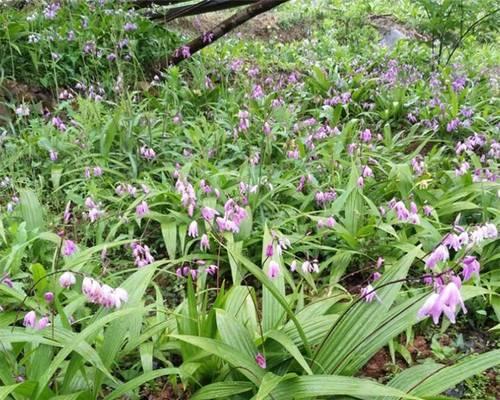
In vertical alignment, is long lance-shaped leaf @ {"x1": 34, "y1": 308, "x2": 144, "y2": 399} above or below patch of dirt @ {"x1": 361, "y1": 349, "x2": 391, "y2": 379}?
above

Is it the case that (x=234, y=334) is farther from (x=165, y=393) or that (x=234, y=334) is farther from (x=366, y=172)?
(x=366, y=172)

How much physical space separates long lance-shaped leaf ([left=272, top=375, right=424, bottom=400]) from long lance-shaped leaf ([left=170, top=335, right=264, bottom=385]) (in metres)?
0.09

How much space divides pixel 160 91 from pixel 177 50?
1.82ft

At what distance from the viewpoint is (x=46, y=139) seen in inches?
158

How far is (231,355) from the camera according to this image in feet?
5.60

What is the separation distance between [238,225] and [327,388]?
45.4 inches

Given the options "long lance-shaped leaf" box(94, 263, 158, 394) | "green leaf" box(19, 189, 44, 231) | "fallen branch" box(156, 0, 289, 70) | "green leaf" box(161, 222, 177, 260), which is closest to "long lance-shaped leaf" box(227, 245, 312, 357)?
"long lance-shaped leaf" box(94, 263, 158, 394)

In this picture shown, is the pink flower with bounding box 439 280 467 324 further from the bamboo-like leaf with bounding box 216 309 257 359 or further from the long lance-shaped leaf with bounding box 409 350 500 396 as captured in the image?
the bamboo-like leaf with bounding box 216 309 257 359

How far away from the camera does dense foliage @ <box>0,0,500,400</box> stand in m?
1.78

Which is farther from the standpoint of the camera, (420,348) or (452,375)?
(420,348)

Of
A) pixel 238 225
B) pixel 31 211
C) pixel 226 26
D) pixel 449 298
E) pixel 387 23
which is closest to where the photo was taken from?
pixel 449 298

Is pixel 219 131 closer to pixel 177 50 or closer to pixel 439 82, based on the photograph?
pixel 177 50

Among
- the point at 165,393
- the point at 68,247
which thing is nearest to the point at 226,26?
the point at 68,247

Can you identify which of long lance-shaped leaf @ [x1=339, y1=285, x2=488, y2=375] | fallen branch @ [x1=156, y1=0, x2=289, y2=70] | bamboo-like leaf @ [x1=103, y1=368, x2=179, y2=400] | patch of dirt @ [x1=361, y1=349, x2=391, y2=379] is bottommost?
patch of dirt @ [x1=361, y1=349, x2=391, y2=379]
